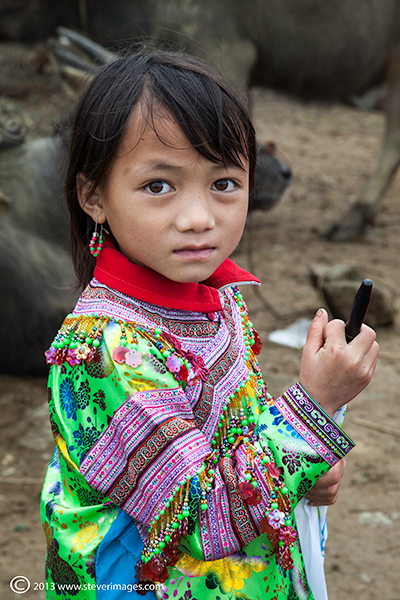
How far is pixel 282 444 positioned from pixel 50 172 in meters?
2.23

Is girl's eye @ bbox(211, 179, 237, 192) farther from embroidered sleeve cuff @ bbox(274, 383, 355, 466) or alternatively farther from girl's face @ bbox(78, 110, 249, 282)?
embroidered sleeve cuff @ bbox(274, 383, 355, 466)

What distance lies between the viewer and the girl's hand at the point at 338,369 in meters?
0.84

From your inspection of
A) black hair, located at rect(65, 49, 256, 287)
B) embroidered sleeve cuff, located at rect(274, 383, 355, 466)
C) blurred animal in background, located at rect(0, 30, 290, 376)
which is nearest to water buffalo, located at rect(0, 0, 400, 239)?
blurred animal in background, located at rect(0, 30, 290, 376)

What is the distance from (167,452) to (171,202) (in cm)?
30

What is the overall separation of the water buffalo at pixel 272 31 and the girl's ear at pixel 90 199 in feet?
9.18

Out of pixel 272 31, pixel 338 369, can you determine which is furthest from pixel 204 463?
pixel 272 31

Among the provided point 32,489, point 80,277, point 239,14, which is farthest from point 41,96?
point 80,277

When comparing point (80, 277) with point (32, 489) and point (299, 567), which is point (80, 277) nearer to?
point (299, 567)

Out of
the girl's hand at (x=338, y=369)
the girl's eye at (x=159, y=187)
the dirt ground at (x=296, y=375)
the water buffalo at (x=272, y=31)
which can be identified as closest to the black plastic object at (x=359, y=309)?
the girl's hand at (x=338, y=369)

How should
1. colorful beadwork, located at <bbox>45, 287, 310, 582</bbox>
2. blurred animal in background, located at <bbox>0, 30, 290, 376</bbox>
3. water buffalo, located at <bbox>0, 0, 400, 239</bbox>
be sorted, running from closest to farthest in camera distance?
colorful beadwork, located at <bbox>45, 287, 310, 582</bbox> → blurred animal in background, located at <bbox>0, 30, 290, 376</bbox> → water buffalo, located at <bbox>0, 0, 400, 239</bbox>

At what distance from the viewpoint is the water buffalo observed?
3564 millimetres

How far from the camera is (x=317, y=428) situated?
82cm

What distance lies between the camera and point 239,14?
3.63 m

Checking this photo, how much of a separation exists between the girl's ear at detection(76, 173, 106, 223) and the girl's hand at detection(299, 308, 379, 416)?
1.14ft
